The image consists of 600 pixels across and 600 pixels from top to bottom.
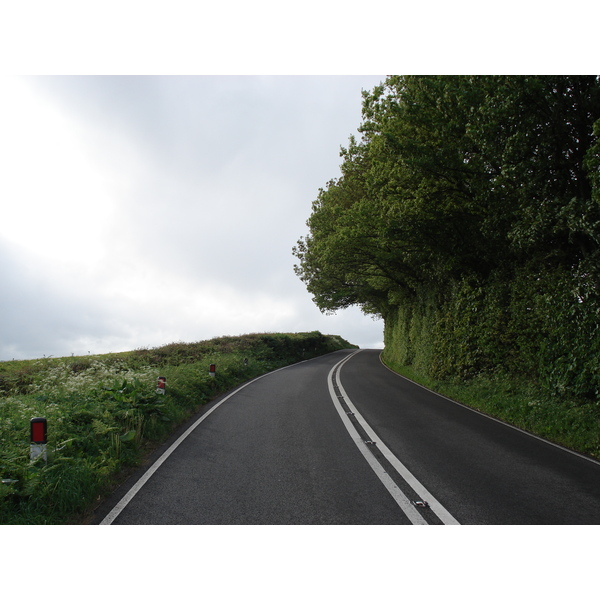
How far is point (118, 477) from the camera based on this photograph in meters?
5.86

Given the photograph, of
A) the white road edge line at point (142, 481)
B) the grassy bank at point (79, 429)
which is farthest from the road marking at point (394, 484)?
the grassy bank at point (79, 429)

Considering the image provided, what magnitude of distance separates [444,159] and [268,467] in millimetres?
10290

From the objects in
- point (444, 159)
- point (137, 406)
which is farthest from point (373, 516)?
point (444, 159)

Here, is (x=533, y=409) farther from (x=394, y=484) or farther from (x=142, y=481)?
(x=142, y=481)

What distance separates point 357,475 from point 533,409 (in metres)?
6.51

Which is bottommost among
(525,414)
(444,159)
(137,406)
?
(525,414)

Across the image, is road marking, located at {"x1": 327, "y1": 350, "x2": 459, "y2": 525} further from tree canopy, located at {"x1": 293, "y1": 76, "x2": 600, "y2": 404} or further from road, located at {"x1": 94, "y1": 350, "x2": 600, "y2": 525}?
tree canopy, located at {"x1": 293, "y1": 76, "x2": 600, "y2": 404}

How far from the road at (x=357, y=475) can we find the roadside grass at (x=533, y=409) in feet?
1.73

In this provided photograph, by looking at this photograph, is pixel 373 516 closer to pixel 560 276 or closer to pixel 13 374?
pixel 560 276

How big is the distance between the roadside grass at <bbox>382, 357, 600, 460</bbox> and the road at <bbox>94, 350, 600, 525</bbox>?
0.53 m

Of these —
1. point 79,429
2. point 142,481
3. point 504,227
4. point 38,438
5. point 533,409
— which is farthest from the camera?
point 504,227

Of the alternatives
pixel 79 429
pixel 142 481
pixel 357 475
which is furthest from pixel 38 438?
pixel 357 475

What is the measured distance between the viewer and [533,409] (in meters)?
9.77

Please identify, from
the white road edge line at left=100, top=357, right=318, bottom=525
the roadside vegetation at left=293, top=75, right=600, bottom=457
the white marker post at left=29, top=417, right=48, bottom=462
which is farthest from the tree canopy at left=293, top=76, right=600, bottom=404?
the white marker post at left=29, top=417, right=48, bottom=462
